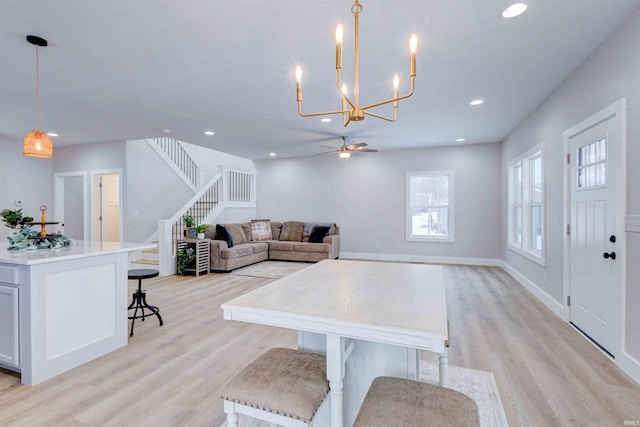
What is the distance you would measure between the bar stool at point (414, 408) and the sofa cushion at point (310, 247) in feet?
18.1

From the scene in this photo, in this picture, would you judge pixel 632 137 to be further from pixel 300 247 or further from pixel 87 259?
pixel 300 247

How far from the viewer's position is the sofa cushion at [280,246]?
23.0 ft

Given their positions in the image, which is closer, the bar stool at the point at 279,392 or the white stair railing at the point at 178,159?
the bar stool at the point at 279,392

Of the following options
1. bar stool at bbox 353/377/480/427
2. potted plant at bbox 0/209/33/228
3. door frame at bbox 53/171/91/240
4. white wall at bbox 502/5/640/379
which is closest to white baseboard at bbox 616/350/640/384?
white wall at bbox 502/5/640/379

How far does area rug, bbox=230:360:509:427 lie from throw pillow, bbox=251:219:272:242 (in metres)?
5.50

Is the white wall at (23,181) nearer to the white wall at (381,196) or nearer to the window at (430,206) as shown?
the white wall at (381,196)

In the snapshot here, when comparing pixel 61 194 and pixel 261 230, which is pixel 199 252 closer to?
pixel 261 230

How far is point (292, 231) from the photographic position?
7633mm

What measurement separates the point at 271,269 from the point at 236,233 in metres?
1.31

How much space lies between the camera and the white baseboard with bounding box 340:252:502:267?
6.53 meters

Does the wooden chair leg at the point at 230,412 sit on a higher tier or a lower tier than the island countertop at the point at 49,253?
lower

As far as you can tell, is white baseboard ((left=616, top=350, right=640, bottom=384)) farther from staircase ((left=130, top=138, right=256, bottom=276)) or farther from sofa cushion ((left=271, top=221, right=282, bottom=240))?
sofa cushion ((left=271, top=221, right=282, bottom=240))

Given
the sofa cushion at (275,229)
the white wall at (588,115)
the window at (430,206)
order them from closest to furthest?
1. the white wall at (588,115)
2. the window at (430,206)
3. the sofa cushion at (275,229)

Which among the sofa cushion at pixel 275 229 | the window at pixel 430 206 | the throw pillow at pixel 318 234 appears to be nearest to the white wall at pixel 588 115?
the window at pixel 430 206
